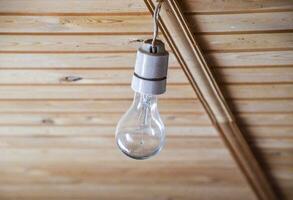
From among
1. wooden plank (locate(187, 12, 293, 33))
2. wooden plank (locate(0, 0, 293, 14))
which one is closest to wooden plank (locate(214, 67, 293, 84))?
wooden plank (locate(187, 12, 293, 33))

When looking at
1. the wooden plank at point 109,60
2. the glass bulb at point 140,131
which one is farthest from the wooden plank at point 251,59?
the glass bulb at point 140,131

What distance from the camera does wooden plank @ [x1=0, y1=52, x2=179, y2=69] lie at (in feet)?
5.45

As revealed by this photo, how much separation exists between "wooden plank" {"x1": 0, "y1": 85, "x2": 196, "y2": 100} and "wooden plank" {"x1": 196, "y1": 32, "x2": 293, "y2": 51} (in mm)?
304

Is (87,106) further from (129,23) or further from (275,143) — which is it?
(275,143)

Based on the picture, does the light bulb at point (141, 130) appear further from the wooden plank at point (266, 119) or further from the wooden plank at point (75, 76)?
the wooden plank at point (266, 119)

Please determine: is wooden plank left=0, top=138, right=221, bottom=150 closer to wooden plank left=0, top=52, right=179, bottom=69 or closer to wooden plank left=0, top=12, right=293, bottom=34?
wooden plank left=0, top=52, right=179, bottom=69

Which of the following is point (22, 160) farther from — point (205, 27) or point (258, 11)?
point (258, 11)

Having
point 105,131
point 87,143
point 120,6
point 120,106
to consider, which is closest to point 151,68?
point 120,6

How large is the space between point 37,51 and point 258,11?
2.81ft

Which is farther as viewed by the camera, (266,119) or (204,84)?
(266,119)

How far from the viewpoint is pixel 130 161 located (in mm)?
2549

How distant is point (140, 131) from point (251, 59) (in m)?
0.66

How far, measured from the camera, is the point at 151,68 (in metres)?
1.07

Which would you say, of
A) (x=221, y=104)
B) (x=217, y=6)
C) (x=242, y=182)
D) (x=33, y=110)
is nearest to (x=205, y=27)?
(x=217, y=6)
